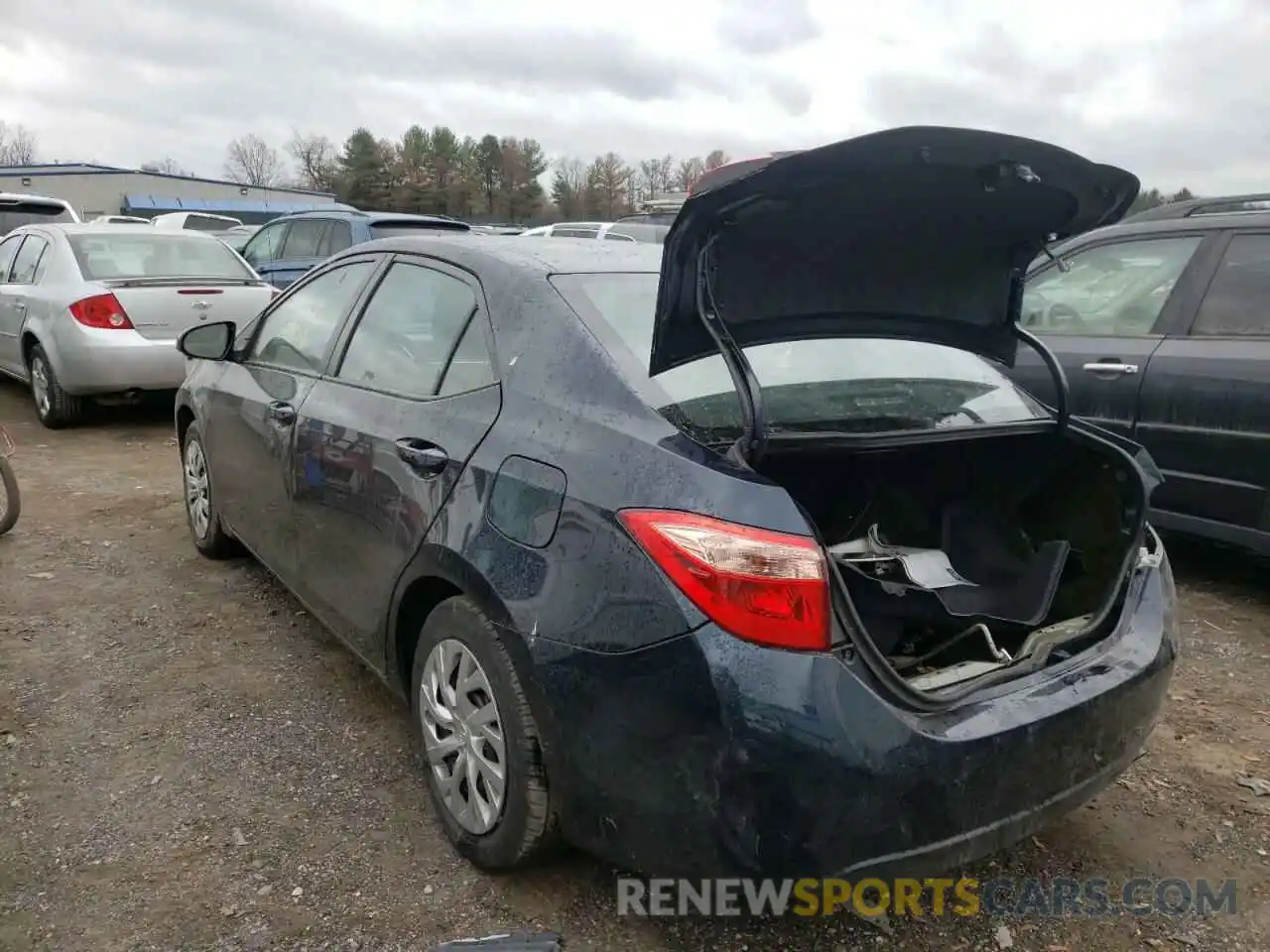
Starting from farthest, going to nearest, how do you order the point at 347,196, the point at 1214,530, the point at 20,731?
the point at 347,196
the point at 1214,530
the point at 20,731

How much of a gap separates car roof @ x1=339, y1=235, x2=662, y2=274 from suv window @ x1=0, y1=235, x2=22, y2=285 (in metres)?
7.02

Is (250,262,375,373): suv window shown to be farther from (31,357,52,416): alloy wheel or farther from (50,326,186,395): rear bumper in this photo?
(31,357,52,416): alloy wheel

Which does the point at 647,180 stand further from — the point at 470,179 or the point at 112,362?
the point at 112,362

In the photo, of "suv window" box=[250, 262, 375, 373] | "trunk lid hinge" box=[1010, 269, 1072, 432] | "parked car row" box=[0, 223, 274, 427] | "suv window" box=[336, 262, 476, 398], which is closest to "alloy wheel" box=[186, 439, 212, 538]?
"suv window" box=[250, 262, 375, 373]

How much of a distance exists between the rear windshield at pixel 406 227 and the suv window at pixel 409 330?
6992 mm

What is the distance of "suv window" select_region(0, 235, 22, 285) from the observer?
8.39m

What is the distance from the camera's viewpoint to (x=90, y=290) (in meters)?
7.06

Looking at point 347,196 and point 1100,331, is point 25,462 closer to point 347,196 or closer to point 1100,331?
point 1100,331

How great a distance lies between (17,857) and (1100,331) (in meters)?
4.68

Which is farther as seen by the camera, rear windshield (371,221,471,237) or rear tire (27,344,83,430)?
rear windshield (371,221,471,237)

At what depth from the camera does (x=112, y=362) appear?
22.9ft

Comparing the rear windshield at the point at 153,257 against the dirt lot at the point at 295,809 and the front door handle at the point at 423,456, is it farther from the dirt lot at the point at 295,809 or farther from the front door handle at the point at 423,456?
the front door handle at the point at 423,456

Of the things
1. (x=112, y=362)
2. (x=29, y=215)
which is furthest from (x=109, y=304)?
(x=29, y=215)

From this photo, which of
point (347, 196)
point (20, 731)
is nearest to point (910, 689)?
point (20, 731)
